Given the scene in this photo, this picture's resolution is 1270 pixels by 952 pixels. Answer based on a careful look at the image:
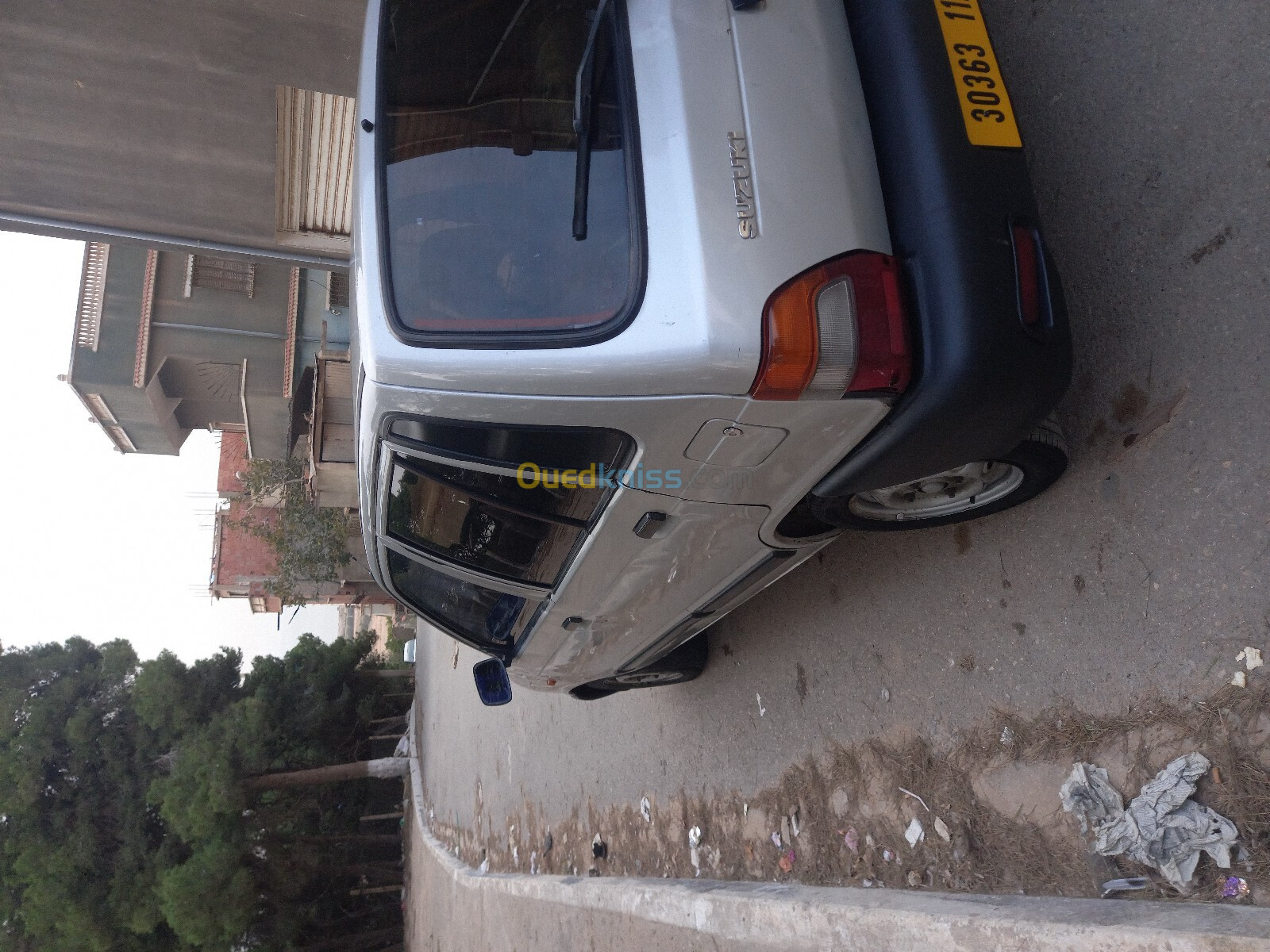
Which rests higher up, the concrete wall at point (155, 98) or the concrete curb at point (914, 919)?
the concrete wall at point (155, 98)

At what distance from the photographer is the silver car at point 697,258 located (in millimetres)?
2195

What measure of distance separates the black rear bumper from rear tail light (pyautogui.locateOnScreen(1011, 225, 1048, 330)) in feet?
0.05

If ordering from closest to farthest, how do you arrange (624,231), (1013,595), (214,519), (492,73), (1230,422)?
(624,231)
(1230,422)
(492,73)
(1013,595)
(214,519)

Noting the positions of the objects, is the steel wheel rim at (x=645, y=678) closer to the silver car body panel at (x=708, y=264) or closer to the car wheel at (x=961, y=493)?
the car wheel at (x=961, y=493)

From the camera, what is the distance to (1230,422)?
2.49 metres

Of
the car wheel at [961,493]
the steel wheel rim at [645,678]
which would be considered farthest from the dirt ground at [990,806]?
the steel wheel rim at [645,678]

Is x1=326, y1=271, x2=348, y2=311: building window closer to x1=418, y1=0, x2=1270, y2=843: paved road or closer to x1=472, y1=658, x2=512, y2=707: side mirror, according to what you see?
x1=472, y1=658, x2=512, y2=707: side mirror

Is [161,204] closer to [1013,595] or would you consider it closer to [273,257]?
[273,257]

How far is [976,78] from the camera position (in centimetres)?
245

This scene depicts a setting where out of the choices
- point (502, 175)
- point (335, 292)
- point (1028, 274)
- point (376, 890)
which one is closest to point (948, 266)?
point (1028, 274)

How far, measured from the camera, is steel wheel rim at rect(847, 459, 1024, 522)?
9.59ft

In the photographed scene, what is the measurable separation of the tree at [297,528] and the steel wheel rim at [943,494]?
17070 mm

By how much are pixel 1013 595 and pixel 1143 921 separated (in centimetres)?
128

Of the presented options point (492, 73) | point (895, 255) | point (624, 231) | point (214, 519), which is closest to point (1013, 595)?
point (895, 255)
